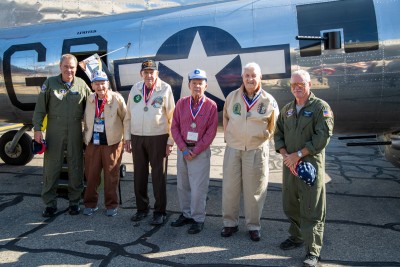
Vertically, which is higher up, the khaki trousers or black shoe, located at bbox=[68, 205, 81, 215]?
the khaki trousers

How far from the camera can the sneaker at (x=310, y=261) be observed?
10.9ft

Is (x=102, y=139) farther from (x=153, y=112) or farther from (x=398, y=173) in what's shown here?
(x=398, y=173)

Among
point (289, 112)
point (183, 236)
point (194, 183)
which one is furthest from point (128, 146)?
point (289, 112)

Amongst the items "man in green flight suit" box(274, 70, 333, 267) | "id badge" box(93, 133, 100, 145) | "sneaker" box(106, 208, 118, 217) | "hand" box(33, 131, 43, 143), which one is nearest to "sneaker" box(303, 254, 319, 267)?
"man in green flight suit" box(274, 70, 333, 267)

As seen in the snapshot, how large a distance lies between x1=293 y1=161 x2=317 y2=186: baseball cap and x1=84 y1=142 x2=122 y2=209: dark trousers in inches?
92.9

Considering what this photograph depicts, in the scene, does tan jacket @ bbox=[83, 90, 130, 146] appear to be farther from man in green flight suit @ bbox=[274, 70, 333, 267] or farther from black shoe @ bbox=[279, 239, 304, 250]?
black shoe @ bbox=[279, 239, 304, 250]

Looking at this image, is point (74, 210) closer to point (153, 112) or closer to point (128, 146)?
point (128, 146)

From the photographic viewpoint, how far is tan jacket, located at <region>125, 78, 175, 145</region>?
14.0 ft

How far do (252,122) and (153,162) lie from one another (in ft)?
4.19

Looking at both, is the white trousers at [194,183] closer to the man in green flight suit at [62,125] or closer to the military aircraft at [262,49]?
the military aircraft at [262,49]

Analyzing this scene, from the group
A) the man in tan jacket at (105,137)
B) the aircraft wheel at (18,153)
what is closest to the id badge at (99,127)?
the man in tan jacket at (105,137)

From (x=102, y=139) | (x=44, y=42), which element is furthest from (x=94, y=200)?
(x=44, y=42)

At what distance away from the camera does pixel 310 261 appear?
334cm

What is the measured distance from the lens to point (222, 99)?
5156mm
